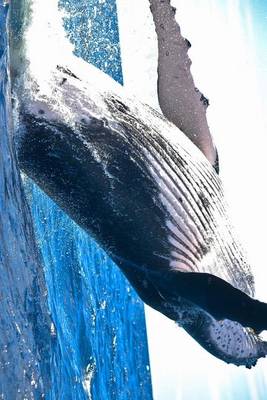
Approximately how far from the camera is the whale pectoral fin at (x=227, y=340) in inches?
108

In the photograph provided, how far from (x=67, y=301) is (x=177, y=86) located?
1301 mm

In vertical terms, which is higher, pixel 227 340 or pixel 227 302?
pixel 227 340

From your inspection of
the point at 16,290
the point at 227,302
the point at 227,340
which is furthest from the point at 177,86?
the point at 16,290

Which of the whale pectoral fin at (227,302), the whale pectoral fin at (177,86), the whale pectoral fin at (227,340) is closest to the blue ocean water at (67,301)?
the whale pectoral fin at (227,302)

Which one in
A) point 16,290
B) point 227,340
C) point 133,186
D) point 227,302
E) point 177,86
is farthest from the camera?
point 177,86

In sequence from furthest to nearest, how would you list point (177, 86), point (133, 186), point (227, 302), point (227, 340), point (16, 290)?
point (177, 86) < point (227, 340) < point (133, 186) < point (227, 302) < point (16, 290)

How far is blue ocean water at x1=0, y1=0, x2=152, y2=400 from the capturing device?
1.63m

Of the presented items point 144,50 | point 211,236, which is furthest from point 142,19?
point 211,236

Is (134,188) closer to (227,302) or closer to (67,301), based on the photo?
(227,302)

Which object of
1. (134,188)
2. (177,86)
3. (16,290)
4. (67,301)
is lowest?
(16,290)

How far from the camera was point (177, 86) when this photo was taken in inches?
131

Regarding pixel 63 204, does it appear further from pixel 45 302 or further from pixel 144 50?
pixel 144 50

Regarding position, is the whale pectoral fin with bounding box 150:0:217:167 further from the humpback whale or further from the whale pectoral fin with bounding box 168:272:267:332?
the whale pectoral fin with bounding box 168:272:267:332

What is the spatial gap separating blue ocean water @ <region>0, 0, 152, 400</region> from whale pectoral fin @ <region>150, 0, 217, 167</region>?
0.84 metres
